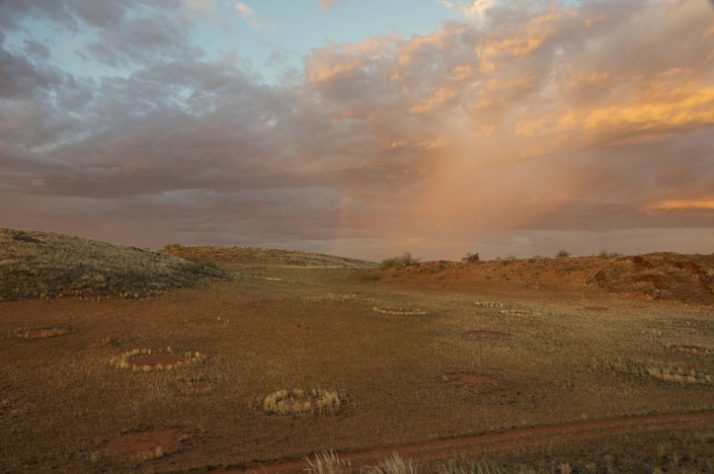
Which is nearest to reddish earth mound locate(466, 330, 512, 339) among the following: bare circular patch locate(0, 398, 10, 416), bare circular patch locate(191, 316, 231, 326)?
bare circular patch locate(191, 316, 231, 326)

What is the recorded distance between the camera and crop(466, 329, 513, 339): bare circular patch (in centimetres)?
2036

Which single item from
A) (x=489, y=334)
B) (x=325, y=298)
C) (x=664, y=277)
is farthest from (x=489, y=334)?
(x=664, y=277)

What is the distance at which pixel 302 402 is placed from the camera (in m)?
11.8

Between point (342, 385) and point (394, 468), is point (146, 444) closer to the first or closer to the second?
point (394, 468)

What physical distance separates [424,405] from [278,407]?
10.9 feet

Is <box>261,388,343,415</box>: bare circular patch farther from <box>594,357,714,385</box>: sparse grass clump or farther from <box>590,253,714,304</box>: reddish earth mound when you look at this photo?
<box>590,253,714,304</box>: reddish earth mound

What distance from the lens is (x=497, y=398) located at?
12.5 meters

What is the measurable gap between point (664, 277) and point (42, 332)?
125 ft

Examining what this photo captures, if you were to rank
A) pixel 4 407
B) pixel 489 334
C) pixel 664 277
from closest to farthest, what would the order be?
pixel 4 407 < pixel 489 334 < pixel 664 277

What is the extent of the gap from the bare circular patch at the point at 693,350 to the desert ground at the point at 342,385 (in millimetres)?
72

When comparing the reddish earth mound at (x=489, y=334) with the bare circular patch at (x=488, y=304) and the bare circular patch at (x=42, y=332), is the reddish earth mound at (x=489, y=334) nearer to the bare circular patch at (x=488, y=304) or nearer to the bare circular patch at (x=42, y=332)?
the bare circular patch at (x=488, y=304)

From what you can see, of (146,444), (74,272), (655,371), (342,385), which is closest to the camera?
(146,444)

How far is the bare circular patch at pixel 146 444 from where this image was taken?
29.6ft

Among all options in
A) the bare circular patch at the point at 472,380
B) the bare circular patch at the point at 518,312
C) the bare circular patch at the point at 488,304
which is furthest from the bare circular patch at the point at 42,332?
the bare circular patch at the point at 488,304
